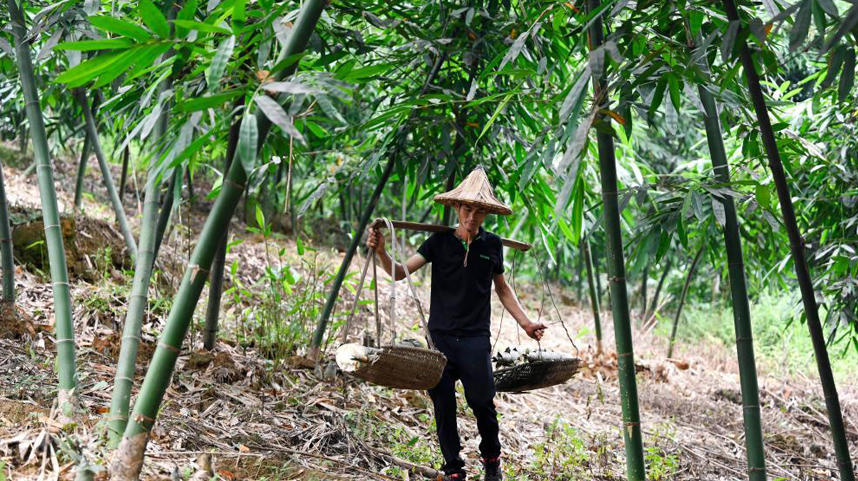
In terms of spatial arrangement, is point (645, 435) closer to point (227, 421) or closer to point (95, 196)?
point (227, 421)

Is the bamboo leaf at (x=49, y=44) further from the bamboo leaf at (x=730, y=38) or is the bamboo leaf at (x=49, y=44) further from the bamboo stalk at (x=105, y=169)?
the bamboo leaf at (x=730, y=38)

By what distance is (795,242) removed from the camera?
1.96 meters

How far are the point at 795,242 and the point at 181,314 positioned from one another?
59.9 inches

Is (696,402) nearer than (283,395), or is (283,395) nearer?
(283,395)

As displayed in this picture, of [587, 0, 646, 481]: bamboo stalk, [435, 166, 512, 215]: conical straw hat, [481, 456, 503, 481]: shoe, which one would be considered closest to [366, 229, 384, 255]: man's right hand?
[435, 166, 512, 215]: conical straw hat

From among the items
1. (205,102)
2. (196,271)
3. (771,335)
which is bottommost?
(771,335)

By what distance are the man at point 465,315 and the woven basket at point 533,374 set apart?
77 mm

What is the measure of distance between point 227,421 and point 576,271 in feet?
24.4

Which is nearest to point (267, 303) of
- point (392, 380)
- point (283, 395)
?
point (283, 395)

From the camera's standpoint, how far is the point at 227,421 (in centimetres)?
283

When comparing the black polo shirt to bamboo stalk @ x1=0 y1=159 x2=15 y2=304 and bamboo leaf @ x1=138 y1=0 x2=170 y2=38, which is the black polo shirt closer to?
bamboo leaf @ x1=138 y1=0 x2=170 y2=38

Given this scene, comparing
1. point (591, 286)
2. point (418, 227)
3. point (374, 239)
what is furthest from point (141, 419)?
point (591, 286)

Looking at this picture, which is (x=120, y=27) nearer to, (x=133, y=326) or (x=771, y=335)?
(x=133, y=326)

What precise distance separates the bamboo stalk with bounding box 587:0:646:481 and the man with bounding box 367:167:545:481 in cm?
52
